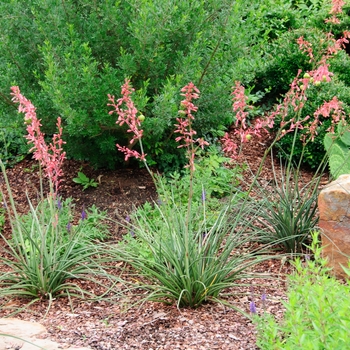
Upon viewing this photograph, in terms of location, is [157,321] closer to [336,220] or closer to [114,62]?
[336,220]

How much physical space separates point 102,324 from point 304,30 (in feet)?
15.3

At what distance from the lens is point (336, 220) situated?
Result: 4.20 metres

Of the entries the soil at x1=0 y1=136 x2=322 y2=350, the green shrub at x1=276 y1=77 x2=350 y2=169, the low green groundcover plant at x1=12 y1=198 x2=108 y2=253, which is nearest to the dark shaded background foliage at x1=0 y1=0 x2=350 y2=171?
the low green groundcover plant at x1=12 y1=198 x2=108 y2=253

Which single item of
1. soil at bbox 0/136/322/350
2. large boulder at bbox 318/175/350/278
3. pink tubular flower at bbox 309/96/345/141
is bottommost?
soil at bbox 0/136/322/350

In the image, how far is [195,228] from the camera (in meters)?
4.72

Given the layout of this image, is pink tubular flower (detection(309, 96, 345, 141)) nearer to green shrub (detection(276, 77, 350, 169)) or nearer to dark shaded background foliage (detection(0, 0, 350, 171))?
dark shaded background foliage (detection(0, 0, 350, 171))

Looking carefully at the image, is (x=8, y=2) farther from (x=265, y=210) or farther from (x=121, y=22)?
(x=265, y=210)

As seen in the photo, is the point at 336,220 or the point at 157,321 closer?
the point at 157,321

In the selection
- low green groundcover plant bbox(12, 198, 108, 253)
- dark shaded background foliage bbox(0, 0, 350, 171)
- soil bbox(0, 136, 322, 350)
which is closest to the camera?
soil bbox(0, 136, 322, 350)

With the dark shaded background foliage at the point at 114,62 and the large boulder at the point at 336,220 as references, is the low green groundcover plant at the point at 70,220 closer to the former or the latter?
the dark shaded background foliage at the point at 114,62

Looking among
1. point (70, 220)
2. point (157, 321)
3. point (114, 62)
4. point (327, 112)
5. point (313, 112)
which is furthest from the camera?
point (313, 112)

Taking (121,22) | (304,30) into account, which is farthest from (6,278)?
(304,30)

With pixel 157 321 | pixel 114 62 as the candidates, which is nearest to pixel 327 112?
pixel 157 321

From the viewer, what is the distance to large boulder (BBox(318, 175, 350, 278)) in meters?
4.17
